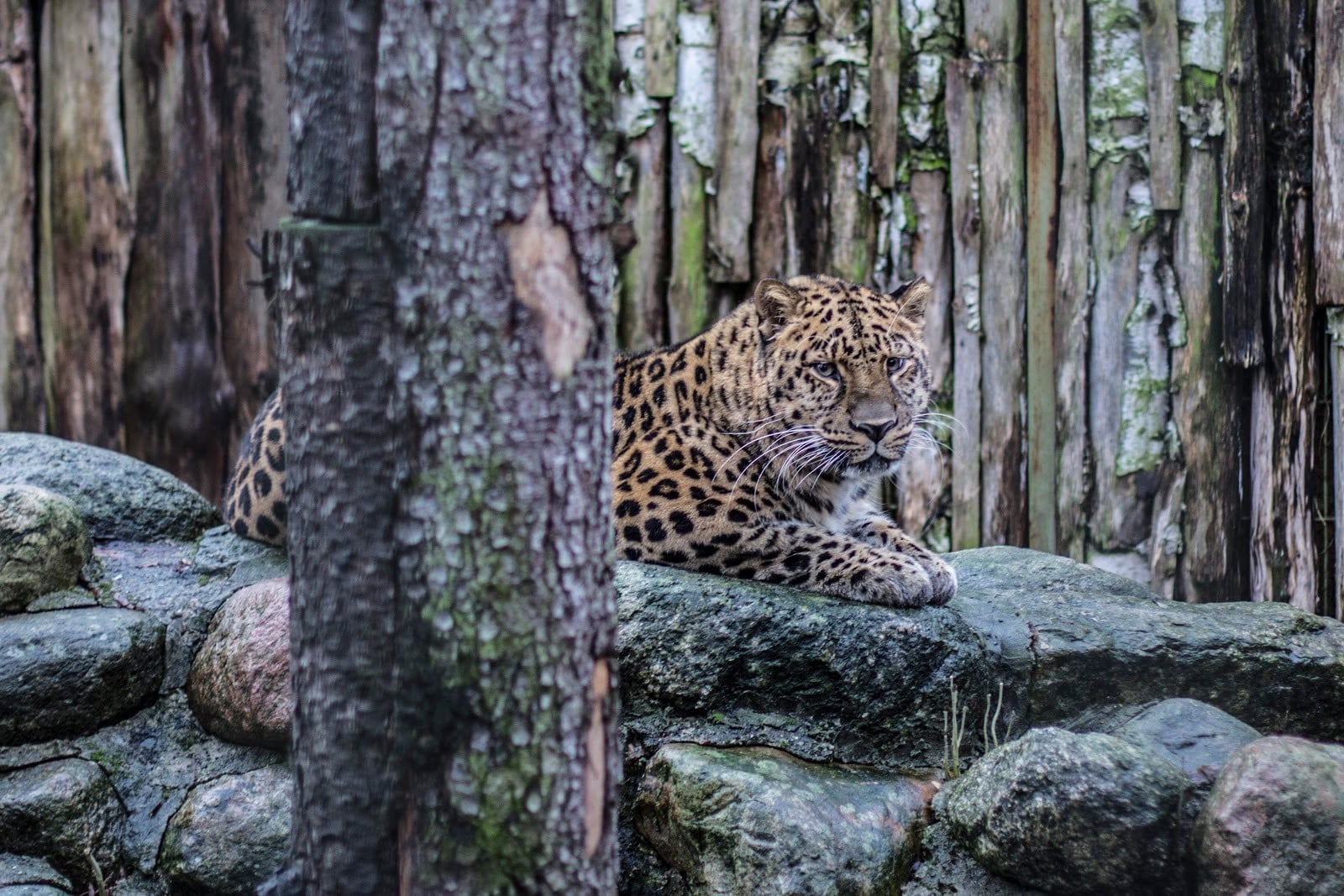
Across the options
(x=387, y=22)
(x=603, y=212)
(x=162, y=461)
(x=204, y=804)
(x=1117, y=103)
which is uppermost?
(x=1117, y=103)

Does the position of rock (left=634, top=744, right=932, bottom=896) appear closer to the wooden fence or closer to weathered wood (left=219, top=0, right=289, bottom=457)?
the wooden fence

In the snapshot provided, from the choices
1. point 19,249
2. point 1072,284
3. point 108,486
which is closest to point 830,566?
point 1072,284

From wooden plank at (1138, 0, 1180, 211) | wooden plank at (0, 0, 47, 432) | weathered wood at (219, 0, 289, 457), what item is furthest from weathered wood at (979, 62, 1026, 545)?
wooden plank at (0, 0, 47, 432)

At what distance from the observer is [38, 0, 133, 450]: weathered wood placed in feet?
25.7

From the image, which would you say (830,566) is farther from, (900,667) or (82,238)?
(82,238)

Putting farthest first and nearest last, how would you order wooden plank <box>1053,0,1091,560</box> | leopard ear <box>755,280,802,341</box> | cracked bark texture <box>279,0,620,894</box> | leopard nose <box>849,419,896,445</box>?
wooden plank <box>1053,0,1091,560</box>
leopard ear <box>755,280,802,341</box>
leopard nose <box>849,419,896,445</box>
cracked bark texture <box>279,0,620,894</box>

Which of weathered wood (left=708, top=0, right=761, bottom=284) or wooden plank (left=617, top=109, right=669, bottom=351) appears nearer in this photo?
weathered wood (left=708, top=0, right=761, bottom=284)

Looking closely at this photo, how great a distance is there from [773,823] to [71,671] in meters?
2.68

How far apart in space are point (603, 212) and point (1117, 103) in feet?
15.0

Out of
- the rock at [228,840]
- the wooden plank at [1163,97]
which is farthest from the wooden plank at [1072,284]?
the rock at [228,840]

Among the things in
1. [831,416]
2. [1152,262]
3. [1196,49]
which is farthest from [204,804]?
[1196,49]

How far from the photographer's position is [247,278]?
314 inches

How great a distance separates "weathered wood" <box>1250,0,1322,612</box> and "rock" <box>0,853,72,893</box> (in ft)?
17.3

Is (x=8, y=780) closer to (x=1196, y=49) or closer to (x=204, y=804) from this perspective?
(x=204, y=804)
